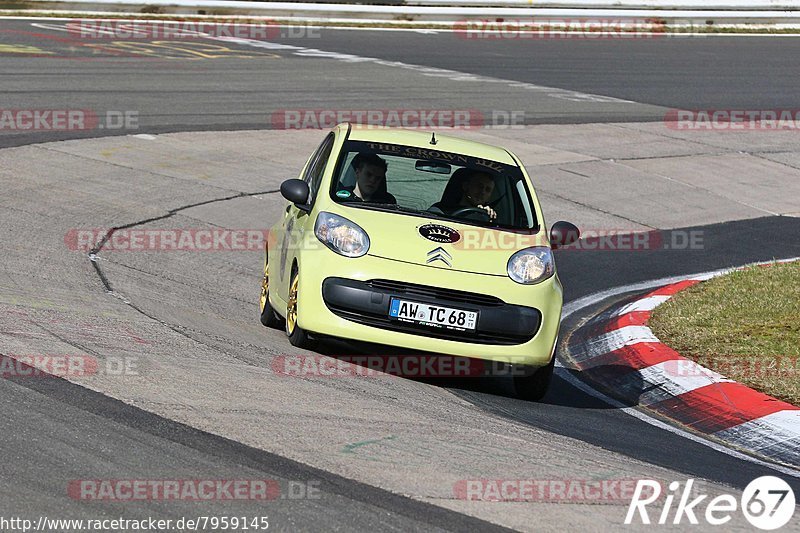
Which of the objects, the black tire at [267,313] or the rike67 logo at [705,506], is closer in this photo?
the rike67 logo at [705,506]

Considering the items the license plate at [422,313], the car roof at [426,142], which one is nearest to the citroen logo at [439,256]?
the license plate at [422,313]

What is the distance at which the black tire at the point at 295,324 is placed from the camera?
26.5 ft

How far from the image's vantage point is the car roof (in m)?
9.16

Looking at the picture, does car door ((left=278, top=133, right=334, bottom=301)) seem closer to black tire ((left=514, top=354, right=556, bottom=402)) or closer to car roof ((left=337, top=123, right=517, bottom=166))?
car roof ((left=337, top=123, right=517, bottom=166))

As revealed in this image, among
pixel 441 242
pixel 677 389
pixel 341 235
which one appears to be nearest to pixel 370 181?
pixel 341 235

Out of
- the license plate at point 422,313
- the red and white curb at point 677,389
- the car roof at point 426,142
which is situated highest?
the car roof at point 426,142

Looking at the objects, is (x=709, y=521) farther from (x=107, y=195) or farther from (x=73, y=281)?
(x=107, y=195)

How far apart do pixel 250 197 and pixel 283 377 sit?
7359mm

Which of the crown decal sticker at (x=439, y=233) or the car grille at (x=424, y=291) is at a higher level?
the crown decal sticker at (x=439, y=233)

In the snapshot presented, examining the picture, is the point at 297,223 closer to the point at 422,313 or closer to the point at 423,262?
the point at 423,262

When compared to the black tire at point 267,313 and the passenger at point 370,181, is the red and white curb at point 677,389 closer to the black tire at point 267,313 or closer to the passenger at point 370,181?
the passenger at point 370,181

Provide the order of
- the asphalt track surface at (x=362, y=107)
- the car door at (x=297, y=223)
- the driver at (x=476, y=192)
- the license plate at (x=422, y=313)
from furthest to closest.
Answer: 1. the driver at (x=476, y=192)
2. the car door at (x=297, y=223)
3. the license plate at (x=422, y=313)
4. the asphalt track surface at (x=362, y=107)

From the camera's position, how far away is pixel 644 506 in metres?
5.54

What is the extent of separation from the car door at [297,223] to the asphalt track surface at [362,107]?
4.45 ft
